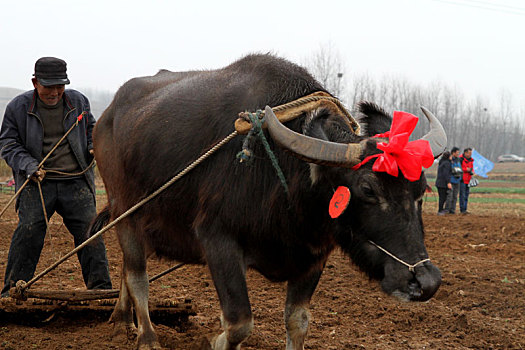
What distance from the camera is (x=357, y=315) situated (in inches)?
211

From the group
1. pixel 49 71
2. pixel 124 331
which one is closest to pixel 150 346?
pixel 124 331

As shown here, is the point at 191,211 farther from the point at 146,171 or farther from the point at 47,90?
the point at 47,90

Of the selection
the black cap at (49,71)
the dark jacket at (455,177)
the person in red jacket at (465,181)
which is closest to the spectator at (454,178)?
the dark jacket at (455,177)

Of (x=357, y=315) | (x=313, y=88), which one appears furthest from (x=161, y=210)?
(x=357, y=315)

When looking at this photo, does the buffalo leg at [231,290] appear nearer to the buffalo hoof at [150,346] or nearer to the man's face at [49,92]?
the buffalo hoof at [150,346]

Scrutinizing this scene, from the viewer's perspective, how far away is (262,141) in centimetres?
332

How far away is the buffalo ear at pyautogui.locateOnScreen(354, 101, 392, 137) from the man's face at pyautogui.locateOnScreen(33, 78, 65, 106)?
9.15 feet

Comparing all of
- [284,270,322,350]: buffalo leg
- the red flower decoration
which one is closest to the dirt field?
[284,270,322,350]: buffalo leg

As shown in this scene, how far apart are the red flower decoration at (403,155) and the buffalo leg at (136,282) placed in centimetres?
224

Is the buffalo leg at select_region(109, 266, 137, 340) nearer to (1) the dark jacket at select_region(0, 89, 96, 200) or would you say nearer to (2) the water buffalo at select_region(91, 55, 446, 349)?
(2) the water buffalo at select_region(91, 55, 446, 349)

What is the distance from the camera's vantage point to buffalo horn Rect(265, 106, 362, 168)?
3.02 meters

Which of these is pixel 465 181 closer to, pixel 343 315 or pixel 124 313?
pixel 343 315

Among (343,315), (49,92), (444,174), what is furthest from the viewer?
(444,174)

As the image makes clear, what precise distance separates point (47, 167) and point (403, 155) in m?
3.41
